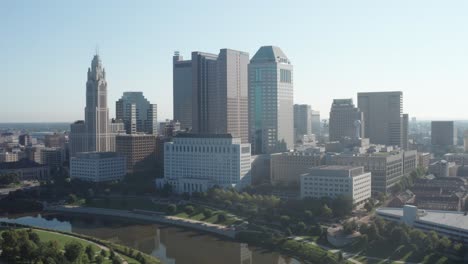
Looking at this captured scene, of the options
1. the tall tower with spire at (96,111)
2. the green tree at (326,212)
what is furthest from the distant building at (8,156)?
the green tree at (326,212)

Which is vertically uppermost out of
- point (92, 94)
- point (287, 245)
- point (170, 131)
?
point (92, 94)

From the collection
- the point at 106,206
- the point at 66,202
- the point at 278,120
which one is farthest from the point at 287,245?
the point at 278,120

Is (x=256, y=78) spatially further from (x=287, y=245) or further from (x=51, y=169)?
(x=287, y=245)

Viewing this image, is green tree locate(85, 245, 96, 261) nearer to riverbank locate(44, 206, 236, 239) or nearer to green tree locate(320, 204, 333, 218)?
riverbank locate(44, 206, 236, 239)

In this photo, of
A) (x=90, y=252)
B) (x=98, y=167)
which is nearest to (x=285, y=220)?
(x=90, y=252)

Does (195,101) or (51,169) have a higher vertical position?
(195,101)

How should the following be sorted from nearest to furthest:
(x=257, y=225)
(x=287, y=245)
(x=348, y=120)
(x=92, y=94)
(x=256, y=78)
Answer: (x=287, y=245), (x=257, y=225), (x=256, y=78), (x=92, y=94), (x=348, y=120)
